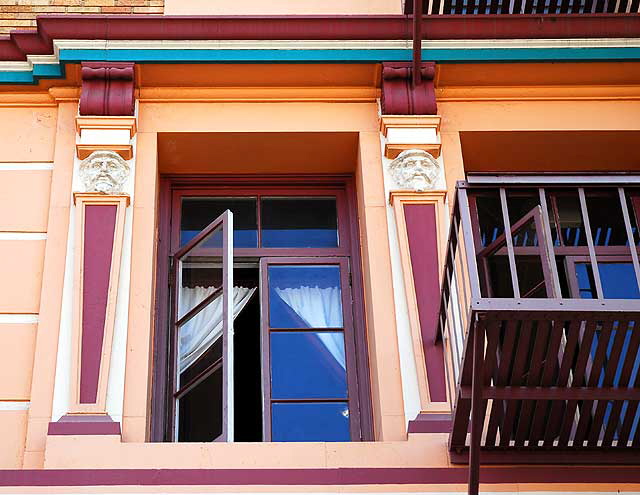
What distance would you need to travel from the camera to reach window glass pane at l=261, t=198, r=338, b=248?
30.7ft

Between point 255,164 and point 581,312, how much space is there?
3.51 m

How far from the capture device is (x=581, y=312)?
6.65 m

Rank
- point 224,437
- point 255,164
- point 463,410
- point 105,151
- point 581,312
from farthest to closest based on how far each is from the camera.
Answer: point 255,164
point 105,151
point 224,437
point 463,410
point 581,312

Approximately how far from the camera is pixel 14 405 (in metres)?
8.01

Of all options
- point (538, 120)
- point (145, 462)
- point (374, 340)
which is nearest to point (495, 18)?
point (538, 120)

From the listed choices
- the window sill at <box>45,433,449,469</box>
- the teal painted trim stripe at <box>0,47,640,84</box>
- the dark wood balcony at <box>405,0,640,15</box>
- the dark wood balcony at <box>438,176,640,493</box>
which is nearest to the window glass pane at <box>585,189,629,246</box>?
the dark wood balcony at <box>438,176,640,493</box>

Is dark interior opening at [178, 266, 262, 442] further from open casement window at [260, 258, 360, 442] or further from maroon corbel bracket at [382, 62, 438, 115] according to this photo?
maroon corbel bracket at [382, 62, 438, 115]

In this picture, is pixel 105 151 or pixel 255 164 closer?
pixel 105 151

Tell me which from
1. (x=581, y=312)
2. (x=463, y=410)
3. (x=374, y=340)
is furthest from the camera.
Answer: (x=374, y=340)

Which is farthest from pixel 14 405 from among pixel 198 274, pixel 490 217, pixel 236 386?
pixel 490 217

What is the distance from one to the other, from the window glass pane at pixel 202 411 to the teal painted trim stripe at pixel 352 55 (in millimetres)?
2340

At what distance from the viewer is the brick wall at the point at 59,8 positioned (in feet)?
32.8

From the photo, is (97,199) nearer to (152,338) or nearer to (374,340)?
(152,338)

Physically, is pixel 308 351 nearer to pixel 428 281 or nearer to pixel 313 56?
pixel 428 281
